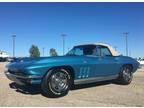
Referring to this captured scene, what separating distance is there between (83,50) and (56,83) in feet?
7.42

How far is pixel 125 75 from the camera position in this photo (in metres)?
8.60

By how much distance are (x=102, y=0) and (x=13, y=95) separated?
5220 millimetres

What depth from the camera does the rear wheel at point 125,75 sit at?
847 centimetres

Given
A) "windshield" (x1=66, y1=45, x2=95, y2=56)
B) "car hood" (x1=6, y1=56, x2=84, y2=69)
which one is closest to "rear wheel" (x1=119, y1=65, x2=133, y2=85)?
"windshield" (x1=66, y1=45, x2=95, y2=56)

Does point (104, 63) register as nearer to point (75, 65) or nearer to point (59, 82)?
point (75, 65)

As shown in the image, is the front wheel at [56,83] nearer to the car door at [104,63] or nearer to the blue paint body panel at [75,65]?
the blue paint body panel at [75,65]

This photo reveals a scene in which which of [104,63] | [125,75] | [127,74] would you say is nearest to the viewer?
[104,63]

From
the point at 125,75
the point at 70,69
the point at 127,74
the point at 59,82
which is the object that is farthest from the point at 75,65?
the point at 127,74

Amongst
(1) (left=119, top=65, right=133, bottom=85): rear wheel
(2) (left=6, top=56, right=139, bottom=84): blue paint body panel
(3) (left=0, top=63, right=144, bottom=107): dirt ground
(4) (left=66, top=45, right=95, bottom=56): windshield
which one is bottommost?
(3) (left=0, top=63, right=144, bottom=107): dirt ground

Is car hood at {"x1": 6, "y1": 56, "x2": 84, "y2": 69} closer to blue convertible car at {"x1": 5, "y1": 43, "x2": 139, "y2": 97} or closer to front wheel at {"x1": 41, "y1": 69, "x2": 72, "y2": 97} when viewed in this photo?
blue convertible car at {"x1": 5, "y1": 43, "x2": 139, "y2": 97}

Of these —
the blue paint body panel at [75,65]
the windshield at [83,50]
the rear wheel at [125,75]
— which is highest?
the windshield at [83,50]

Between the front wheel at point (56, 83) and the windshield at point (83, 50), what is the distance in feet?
5.52

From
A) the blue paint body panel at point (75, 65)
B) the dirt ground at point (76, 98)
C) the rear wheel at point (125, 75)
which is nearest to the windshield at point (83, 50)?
the blue paint body panel at point (75, 65)

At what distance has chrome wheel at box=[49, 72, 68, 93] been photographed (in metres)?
6.06
